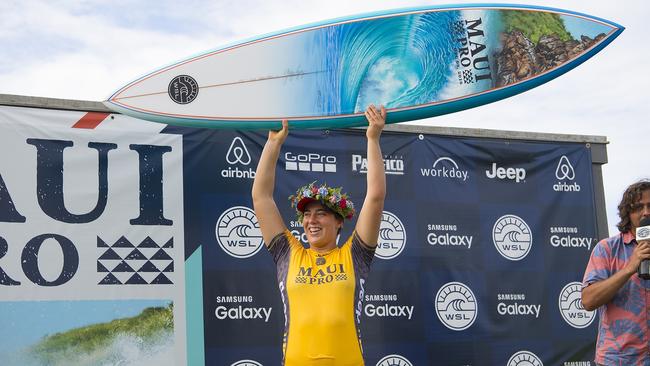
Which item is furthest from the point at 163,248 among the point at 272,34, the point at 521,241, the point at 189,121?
the point at 521,241

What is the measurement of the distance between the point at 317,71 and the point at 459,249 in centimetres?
225

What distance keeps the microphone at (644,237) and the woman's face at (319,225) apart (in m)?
1.14

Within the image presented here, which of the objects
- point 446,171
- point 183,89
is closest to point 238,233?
point 183,89

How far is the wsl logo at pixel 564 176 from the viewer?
19.7ft

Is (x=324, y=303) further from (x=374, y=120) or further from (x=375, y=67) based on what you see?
(x=375, y=67)

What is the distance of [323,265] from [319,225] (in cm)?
17

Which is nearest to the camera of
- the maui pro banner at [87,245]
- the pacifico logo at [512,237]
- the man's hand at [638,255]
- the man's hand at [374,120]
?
the man's hand at [638,255]

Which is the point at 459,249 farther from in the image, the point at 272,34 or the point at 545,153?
the point at 272,34

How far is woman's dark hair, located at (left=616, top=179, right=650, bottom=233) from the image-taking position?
9.95ft

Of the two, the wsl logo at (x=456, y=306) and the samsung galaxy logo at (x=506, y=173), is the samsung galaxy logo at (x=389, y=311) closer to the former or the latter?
the wsl logo at (x=456, y=306)

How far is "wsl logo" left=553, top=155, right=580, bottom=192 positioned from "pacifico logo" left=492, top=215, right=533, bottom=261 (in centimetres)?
44

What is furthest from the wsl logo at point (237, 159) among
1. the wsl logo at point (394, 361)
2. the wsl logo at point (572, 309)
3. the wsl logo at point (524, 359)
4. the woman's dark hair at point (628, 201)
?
the woman's dark hair at point (628, 201)

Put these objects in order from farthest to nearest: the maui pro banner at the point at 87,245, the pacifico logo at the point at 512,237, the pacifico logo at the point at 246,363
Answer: the pacifico logo at the point at 512,237 < the pacifico logo at the point at 246,363 < the maui pro banner at the point at 87,245

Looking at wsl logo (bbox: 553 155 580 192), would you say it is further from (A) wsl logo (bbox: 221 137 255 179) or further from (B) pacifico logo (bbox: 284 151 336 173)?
(A) wsl logo (bbox: 221 137 255 179)
